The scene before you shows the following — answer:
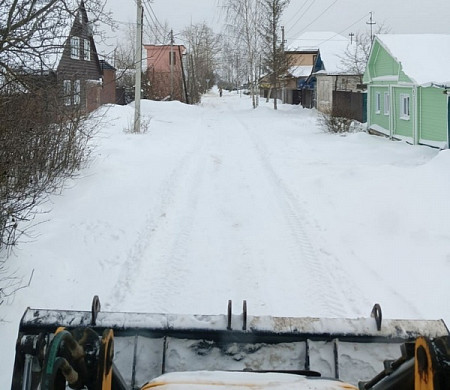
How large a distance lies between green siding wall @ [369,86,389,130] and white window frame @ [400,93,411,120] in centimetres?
170

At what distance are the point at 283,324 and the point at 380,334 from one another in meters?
0.49

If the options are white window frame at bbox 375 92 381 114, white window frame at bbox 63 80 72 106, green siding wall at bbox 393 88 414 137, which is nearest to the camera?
white window frame at bbox 63 80 72 106

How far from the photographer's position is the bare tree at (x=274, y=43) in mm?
43844

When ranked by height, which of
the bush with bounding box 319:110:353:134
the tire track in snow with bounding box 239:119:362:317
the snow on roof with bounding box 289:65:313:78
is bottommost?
the tire track in snow with bounding box 239:119:362:317

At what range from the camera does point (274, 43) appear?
43.7 meters

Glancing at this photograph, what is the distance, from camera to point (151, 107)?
41.3m

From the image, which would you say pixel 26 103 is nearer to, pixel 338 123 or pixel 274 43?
pixel 338 123

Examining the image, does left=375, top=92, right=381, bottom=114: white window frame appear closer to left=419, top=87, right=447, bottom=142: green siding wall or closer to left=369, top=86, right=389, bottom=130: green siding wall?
left=369, top=86, right=389, bottom=130: green siding wall

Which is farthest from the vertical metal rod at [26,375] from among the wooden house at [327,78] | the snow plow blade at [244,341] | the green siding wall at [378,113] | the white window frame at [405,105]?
the wooden house at [327,78]

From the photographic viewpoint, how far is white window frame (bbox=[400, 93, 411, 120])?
22766mm

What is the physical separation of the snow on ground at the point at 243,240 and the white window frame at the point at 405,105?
22.1ft

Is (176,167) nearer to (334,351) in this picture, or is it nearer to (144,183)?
(144,183)

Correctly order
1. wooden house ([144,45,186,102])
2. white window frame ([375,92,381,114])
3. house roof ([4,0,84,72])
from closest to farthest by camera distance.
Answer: house roof ([4,0,84,72]) < white window frame ([375,92,381,114]) < wooden house ([144,45,186,102])

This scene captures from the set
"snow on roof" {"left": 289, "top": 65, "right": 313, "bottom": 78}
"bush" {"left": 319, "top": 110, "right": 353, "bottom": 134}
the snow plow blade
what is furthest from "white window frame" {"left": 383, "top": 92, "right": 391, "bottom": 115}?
"snow on roof" {"left": 289, "top": 65, "right": 313, "bottom": 78}
